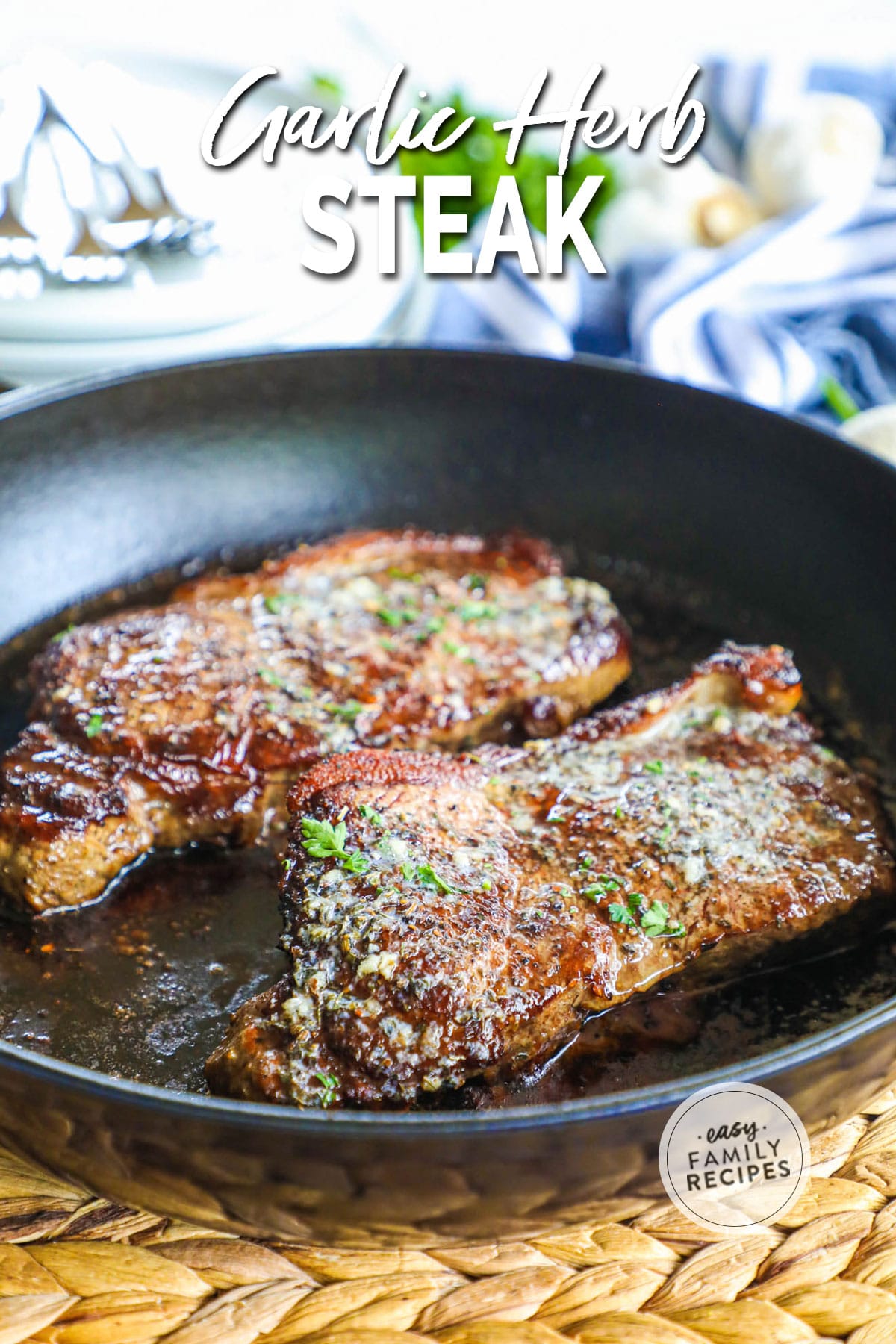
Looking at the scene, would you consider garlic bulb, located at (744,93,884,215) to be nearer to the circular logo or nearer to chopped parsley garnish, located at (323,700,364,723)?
chopped parsley garnish, located at (323,700,364,723)

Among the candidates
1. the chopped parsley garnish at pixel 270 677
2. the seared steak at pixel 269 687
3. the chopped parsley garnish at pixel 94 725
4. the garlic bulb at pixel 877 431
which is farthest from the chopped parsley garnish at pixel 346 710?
the garlic bulb at pixel 877 431

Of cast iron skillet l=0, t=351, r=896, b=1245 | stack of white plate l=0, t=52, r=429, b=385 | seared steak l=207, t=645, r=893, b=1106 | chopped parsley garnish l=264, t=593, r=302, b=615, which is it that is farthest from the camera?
stack of white plate l=0, t=52, r=429, b=385

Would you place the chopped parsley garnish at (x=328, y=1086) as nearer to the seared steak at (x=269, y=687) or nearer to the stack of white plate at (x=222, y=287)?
the seared steak at (x=269, y=687)

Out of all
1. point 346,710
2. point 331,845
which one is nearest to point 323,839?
point 331,845

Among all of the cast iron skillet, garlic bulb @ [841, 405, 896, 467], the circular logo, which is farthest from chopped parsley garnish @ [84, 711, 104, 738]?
garlic bulb @ [841, 405, 896, 467]

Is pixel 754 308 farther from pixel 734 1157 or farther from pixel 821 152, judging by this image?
pixel 734 1157

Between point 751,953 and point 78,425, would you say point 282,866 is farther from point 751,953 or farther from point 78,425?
point 78,425
